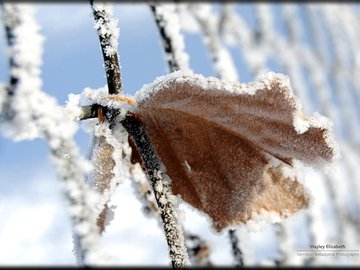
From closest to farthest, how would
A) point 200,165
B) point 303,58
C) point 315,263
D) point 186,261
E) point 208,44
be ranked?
point 186,261
point 200,165
point 208,44
point 315,263
point 303,58

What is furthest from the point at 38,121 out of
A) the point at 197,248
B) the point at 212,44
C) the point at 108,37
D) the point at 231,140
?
the point at 212,44

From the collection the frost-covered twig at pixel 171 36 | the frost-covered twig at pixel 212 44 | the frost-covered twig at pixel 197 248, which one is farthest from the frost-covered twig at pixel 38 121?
the frost-covered twig at pixel 212 44

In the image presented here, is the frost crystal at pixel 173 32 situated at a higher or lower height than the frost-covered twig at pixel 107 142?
higher

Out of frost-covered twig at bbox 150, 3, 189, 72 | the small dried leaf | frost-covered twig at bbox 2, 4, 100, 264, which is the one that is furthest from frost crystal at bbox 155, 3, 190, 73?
frost-covered twig at bbox 2, 4, 100, 264

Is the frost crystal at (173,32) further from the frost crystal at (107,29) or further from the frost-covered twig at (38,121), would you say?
the frost-covered twig at (38,121)

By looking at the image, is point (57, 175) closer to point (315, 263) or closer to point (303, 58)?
point (315, 263)

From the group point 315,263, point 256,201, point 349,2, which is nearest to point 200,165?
point 256,201

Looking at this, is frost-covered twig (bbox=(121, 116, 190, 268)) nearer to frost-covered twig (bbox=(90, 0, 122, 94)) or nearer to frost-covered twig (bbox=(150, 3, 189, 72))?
frost-covered twig (bbox=(90, 0, 122, 94))
